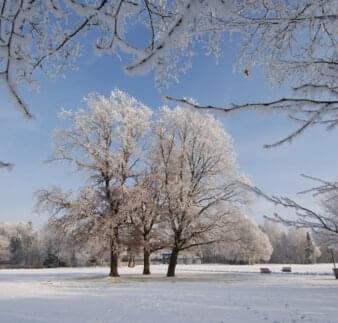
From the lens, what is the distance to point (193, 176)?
80.5ft

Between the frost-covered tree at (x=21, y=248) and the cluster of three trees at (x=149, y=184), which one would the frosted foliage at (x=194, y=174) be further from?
the frost-covered tree at (x=21, y=248)

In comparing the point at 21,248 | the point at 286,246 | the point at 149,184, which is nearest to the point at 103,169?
the point at 149,184

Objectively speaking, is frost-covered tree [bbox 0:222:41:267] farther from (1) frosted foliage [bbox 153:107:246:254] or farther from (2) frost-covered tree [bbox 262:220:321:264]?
(1) frosted foliage [bbox 153:107:246:254]

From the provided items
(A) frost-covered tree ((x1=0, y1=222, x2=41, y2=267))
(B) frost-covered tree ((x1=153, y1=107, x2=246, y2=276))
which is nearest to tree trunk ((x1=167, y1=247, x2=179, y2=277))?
(B) frost-covered tree ((x1=153, y1=107, x2=246, y2=276))

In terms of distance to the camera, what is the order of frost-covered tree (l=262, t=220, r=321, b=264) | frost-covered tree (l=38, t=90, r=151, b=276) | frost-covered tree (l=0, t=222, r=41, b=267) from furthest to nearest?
frost-covered tree (l=262, t=220, r=321, b=264) → frost-covered tree (l=0, t=222, r=41, b=267) → frost-covered tree (l=38, t=90, r=151, b=276)

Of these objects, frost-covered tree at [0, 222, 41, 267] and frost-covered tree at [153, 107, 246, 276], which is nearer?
frost-covered tree at [153, 107, 246, 276]

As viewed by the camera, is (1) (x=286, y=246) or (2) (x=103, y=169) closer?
(2) (x=103, y=169)

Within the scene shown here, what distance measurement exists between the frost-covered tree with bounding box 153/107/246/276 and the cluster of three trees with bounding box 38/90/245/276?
0.16 ft

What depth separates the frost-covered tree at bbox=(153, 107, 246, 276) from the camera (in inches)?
917

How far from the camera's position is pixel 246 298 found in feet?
42.7

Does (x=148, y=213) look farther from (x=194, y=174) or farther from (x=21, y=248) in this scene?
(x=21, y=248)

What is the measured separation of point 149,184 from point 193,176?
2.55m

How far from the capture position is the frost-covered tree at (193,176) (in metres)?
23.3

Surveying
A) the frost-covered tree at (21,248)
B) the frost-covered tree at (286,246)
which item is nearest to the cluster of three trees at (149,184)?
the frost-covered tree at (21,248)
